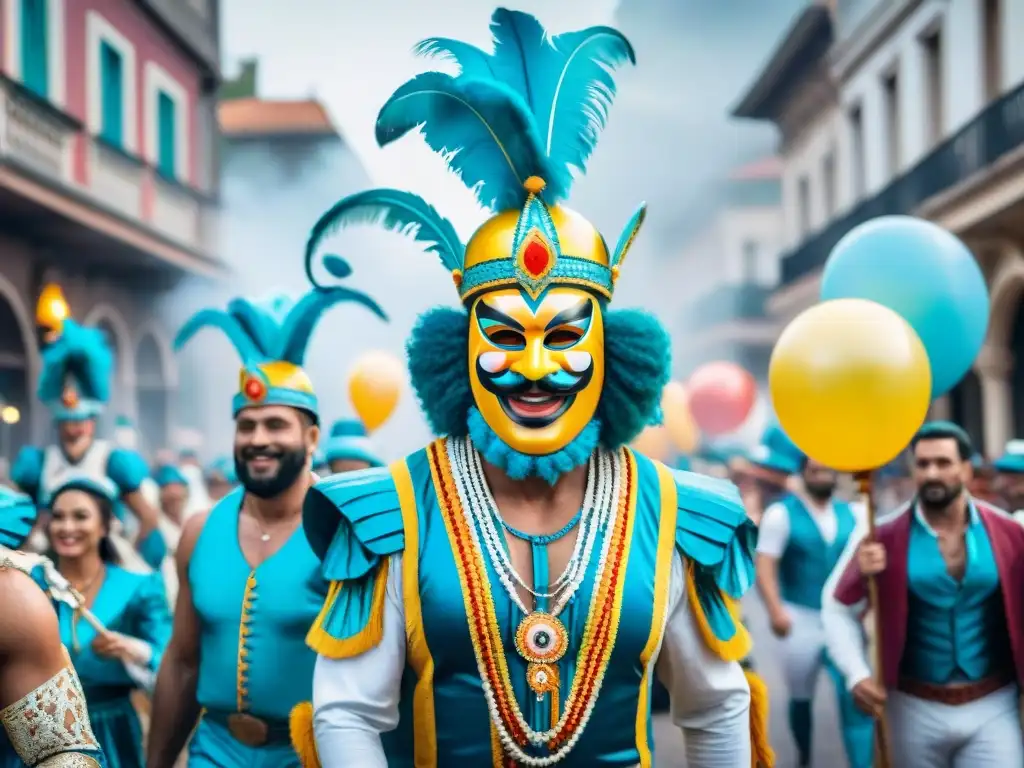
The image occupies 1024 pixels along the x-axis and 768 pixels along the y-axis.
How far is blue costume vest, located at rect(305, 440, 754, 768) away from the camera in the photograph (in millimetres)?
2945

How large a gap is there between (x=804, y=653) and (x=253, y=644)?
428cm

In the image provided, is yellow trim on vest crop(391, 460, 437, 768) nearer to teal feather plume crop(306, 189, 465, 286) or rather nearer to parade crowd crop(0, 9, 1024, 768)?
parade crowd crop(0, 9, 1024, 768)

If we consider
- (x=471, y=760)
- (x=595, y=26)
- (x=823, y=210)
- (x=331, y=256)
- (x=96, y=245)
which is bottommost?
(x=471, y=760)

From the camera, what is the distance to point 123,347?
54.2ft

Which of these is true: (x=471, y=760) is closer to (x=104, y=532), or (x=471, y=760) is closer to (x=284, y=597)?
(x=284, y=597)

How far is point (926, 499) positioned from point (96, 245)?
11766 millimetres

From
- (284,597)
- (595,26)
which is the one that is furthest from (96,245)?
(595,26)

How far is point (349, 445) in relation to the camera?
24.9 ft

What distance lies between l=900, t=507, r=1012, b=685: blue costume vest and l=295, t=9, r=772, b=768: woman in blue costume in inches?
73.2

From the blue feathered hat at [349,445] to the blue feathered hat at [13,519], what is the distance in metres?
4.33

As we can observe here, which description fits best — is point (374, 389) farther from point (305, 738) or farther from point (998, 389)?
point (998, 389)

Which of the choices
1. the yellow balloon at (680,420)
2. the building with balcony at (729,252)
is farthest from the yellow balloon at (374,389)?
the building with balcony at (729,252)

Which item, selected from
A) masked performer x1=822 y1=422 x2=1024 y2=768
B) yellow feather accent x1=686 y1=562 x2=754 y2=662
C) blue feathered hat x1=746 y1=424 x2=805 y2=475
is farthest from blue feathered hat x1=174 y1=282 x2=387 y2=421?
blue feathered hat x1=746 y1=424 x2=805 y2=475

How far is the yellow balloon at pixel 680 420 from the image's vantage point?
44.9ft
